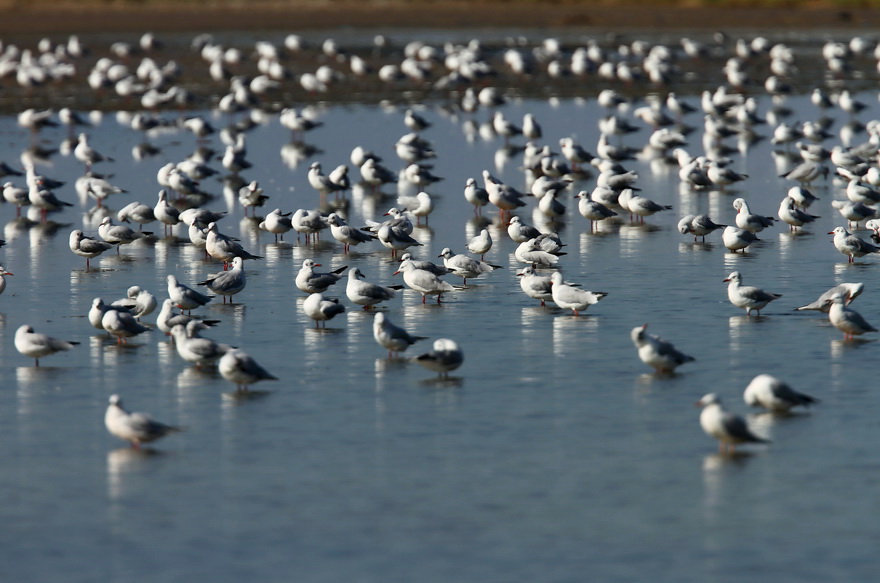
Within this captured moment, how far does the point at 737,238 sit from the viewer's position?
29531mm

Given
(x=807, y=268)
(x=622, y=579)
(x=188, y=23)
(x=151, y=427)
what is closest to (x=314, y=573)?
(x=622, y=579)

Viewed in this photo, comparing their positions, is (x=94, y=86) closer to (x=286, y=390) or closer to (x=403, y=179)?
(x=403, y=179)

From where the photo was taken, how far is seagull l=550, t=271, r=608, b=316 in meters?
23.5

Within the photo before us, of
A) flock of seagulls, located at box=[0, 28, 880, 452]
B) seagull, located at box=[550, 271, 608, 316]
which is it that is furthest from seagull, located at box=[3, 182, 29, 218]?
seagull, located at box=[550, 271, 608, 316]

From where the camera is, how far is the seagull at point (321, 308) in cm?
2283

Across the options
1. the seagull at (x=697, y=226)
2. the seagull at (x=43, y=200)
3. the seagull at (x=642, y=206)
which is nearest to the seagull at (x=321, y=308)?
the seagull at (x=697, y=226)

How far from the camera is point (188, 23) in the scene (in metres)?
92.1

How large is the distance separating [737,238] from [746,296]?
6477 millimetres

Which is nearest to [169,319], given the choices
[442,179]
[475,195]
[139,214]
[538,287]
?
[538,287]

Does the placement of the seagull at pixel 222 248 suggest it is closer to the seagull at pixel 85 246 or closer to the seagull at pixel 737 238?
the seagull at pixel 85 246

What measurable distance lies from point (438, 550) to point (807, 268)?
16.1 metres

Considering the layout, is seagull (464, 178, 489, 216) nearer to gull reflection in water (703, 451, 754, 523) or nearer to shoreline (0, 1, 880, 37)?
gull reflection in water (703, 451, 754, 523)

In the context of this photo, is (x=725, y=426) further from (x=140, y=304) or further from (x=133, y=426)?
(x=140, y=304)

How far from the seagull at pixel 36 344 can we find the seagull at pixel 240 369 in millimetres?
2901
